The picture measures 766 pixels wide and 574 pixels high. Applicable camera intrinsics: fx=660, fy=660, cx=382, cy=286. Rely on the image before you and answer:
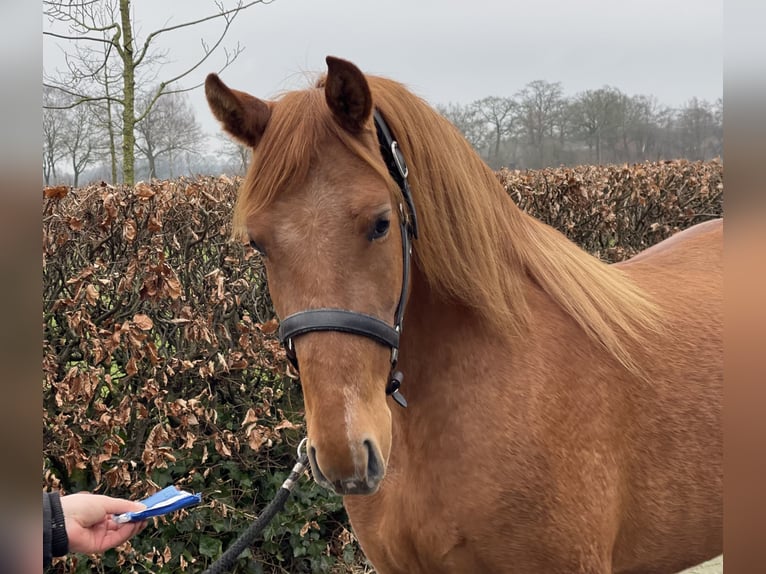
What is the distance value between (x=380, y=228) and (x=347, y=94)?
0.37 m

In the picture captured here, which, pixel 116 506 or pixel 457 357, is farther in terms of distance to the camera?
pixel 457 357

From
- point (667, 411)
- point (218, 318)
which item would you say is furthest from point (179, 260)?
point (667, 411)

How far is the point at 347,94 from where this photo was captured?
1.69 metres

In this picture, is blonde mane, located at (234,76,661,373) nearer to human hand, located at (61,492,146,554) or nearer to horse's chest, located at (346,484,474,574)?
horse's chest, located at (346,484,474,574)

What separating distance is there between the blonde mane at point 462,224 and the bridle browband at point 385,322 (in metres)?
0.05

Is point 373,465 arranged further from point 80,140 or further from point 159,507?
point 80,140

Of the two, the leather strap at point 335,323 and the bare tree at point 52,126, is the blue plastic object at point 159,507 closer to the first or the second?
the leather strap at point 335,323

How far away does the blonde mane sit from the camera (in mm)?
1680

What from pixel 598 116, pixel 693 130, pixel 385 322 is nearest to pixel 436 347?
pixel 385 322

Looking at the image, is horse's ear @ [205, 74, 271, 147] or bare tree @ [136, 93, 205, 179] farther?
bare tree @ [136, 93, 205, 179]

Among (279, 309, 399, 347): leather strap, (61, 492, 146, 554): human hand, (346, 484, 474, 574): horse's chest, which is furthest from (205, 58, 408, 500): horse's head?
(61, 492, 146, 554): human hand

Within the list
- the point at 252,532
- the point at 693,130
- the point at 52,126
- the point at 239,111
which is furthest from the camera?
the point at 52,126
